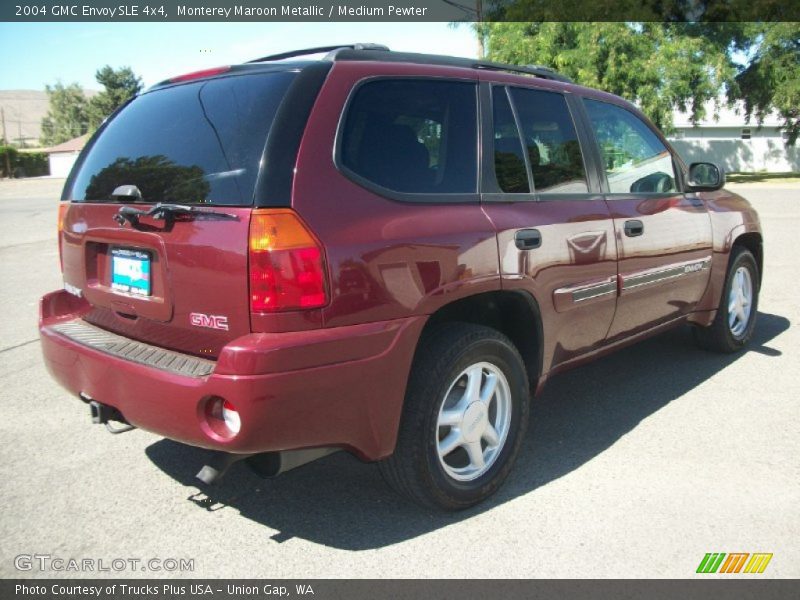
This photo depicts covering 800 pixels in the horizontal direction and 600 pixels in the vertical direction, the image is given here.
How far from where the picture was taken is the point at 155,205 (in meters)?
2.70

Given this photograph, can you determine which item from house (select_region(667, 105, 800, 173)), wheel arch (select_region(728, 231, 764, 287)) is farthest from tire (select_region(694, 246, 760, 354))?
house (select_region(667, 105, 800, 173))

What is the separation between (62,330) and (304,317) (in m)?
1.38

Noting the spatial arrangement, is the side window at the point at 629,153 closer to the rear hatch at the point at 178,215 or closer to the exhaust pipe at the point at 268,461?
the rear hatch at the point at 178,215

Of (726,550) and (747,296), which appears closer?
(726,550)

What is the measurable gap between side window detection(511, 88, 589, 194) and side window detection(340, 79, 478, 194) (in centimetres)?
40

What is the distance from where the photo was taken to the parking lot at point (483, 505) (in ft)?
8.98

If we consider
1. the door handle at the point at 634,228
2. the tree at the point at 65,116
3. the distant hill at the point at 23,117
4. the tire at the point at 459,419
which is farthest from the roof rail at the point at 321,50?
the distant hill at the point at 23,117

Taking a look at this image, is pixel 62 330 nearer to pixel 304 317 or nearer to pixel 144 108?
pixel 144 108

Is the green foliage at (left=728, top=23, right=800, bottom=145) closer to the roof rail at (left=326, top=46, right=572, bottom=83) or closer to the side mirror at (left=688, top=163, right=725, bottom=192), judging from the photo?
the side mirror at (left=688, top=163, right=725, bottom=192)

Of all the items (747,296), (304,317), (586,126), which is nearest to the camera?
(304,317)

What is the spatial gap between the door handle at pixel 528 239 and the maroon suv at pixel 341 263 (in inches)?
0.4

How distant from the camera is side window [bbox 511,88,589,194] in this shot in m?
3.46

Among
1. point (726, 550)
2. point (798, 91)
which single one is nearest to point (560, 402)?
point (726, 550)

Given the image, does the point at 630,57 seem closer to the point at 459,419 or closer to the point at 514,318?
the point at 514,318
